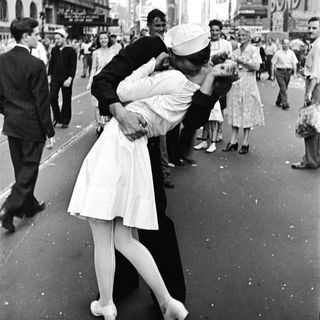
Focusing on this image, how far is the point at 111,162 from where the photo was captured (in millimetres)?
3129

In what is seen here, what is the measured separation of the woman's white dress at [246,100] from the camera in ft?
29.9

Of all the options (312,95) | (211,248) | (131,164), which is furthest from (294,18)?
(131,164)

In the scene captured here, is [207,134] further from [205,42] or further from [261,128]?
[205,42]

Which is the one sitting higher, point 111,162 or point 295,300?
point 111,162

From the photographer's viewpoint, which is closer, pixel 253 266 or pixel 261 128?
pixel 253 266

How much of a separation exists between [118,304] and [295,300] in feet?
3.70

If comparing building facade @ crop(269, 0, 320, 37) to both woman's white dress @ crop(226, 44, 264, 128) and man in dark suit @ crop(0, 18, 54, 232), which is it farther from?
man in dark suit @ crop(0, 18, 54, 232)

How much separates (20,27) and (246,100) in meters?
4.71

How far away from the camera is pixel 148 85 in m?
3.13

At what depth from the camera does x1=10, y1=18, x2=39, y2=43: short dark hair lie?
5.21 m

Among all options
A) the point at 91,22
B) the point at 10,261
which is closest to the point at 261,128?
the point at 10,261

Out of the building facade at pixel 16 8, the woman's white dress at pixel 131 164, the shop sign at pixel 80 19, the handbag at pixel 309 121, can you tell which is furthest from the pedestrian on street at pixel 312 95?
the shop sign at pixel 80 19

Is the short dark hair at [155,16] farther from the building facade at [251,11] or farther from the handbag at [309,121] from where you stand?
the building facade at [251,11]

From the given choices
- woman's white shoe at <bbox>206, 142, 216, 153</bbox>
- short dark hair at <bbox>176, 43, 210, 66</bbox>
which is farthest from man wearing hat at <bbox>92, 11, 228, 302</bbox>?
woman's white shoe at <bbox>206, 142, 216, 153</bbox>
